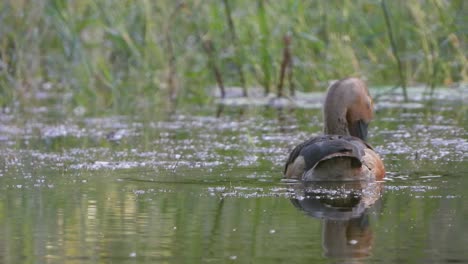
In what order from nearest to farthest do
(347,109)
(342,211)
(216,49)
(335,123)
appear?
(342,211)
(335,123)
(347,109)
(216,49)

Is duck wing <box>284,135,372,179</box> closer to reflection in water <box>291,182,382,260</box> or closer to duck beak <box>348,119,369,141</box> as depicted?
reflection in water <box>291,182,382,260</box>

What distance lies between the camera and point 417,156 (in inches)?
292

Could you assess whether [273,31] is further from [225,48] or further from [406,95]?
[406,95]

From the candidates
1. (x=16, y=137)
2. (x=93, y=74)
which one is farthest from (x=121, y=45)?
(x=16, y=137)

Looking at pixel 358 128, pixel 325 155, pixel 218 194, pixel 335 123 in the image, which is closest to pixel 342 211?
pixel 218 194

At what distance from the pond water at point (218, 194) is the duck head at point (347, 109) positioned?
0.27m

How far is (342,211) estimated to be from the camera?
5.38 metres

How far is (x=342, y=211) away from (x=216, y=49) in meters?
6.31

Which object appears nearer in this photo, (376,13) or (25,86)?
(25,86)

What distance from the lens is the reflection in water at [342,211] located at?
442 centimetres

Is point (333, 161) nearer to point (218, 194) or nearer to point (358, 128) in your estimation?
point (218, 194)

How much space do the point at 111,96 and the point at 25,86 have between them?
1.04m

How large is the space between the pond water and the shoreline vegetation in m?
0.91

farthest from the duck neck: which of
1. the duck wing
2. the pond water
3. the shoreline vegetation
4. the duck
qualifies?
the shoreline vegetation
